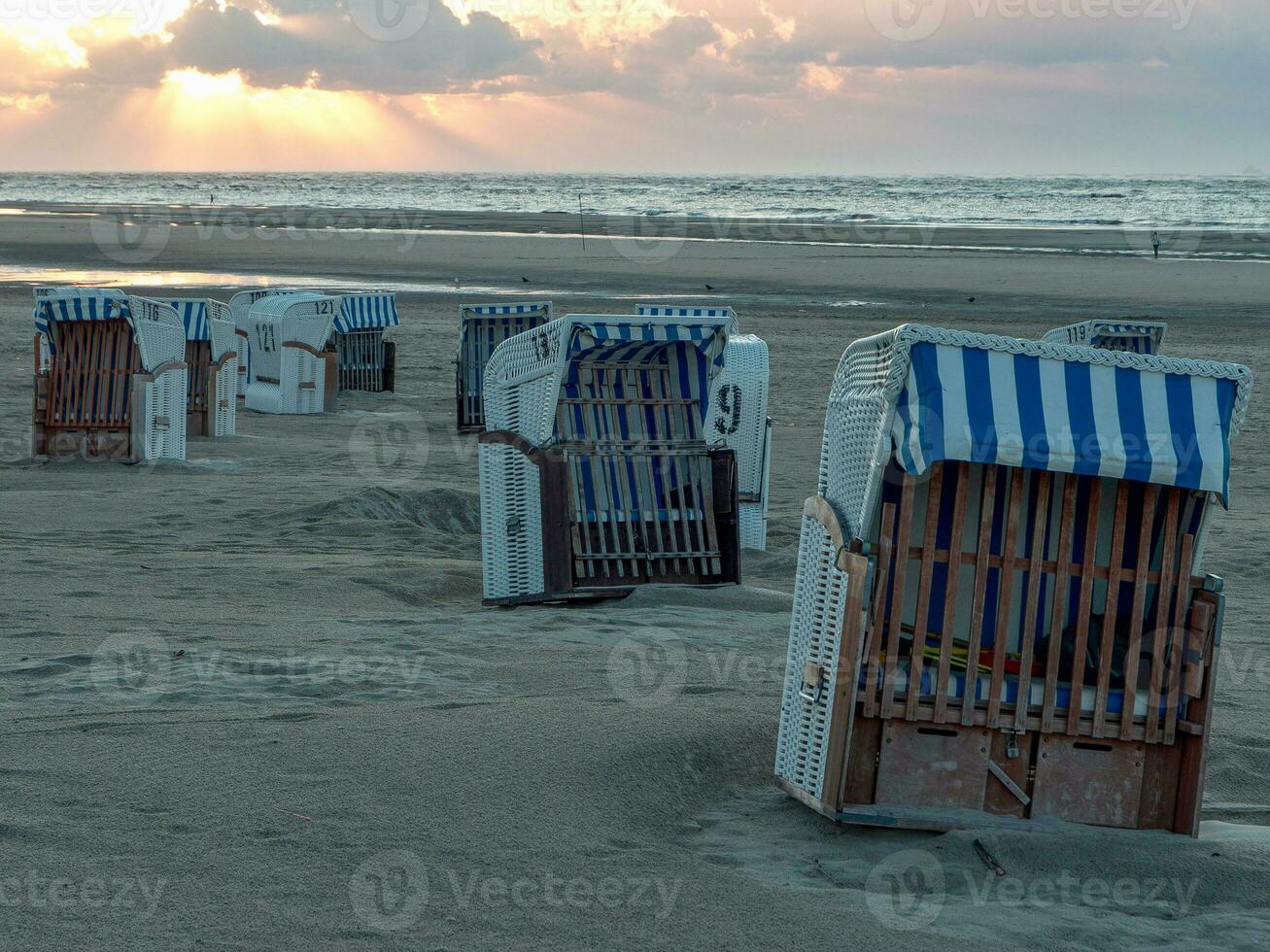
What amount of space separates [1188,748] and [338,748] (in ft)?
9.54

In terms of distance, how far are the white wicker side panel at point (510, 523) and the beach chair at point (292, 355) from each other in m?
9.19

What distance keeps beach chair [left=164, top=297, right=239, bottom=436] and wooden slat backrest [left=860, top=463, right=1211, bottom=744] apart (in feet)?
35.8

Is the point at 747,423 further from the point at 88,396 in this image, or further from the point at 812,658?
the point at 88,396

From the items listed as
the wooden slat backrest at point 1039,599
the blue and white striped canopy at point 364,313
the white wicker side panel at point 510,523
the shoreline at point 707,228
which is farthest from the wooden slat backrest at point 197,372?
the shoreline at point 707,228

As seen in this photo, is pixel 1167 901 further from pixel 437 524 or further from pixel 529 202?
pixel 529 202

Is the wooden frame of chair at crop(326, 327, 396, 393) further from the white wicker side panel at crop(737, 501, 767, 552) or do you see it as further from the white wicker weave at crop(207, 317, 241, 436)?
the white wicker side panel at crop(737, 501, 767, 552)

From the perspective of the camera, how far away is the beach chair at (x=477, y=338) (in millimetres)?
15570

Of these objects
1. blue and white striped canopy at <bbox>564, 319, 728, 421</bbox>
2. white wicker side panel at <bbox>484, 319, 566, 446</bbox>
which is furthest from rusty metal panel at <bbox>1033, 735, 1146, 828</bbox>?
white wicker side panel at <bbox>484, 319, 566, 446</bbox>

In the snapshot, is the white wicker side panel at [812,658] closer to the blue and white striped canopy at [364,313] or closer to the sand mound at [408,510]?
the sand mound at [408,510]

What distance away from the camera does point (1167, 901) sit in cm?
404

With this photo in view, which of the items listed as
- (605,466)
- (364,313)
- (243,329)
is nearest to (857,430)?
(605,466)

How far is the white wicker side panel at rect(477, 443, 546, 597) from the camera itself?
7727mm

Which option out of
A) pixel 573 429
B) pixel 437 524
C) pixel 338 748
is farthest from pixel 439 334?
pixel 338 748

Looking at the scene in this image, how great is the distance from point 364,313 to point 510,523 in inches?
444
